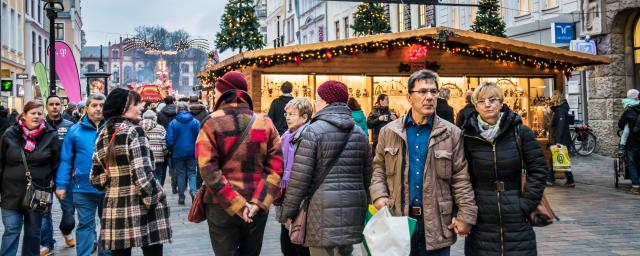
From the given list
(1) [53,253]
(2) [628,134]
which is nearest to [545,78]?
(2) [628,134]

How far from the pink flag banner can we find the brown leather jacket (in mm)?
12934

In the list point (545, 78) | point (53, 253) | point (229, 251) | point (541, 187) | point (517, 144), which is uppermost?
point (545, 78)

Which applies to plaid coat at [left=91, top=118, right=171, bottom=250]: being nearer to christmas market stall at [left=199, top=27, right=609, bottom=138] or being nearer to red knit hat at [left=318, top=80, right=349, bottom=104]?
red knit hat at [left=318, top=80, right=349, bottom=104]

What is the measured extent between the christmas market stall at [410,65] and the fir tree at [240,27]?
14429mm

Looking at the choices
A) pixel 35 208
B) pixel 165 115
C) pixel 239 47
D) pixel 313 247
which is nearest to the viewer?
pixel 313 247

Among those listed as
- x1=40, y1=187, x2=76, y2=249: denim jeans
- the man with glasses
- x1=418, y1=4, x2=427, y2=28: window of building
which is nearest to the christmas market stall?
x1=40, y1=187, x2=76, y2=249: denim jeans

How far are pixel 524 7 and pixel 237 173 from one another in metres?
22.9

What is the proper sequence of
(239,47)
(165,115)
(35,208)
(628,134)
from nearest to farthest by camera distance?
(35,208)
(628,134)
(165,115)
(239,47)

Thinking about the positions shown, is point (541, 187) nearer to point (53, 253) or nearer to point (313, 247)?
point (313, 247)

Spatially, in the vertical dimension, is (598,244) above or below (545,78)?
below

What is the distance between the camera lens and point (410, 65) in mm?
16891

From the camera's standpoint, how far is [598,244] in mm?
8086

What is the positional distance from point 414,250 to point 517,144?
1.04m

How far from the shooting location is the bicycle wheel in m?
21.0
